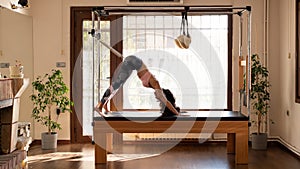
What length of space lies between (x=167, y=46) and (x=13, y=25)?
7.89ft

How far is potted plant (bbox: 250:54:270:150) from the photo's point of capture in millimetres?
7223

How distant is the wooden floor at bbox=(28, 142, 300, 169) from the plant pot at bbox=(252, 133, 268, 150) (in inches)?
4.5

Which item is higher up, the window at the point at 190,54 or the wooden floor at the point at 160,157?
the window at the point at 190,54

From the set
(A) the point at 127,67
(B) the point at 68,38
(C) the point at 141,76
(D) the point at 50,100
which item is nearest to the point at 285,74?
(C) the point at 141,76

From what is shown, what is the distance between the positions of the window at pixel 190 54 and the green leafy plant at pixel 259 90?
468mm

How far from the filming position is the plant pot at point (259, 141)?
23.7 feet

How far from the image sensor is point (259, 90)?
23.7 ft

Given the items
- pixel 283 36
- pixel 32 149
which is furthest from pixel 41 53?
pixel 283 36

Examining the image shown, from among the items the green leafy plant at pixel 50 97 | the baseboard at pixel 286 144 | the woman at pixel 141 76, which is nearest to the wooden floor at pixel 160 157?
the baseboard at pixel 286 144

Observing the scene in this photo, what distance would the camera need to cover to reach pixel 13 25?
6.55 metres

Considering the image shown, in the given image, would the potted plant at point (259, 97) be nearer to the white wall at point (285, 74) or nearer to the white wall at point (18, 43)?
the white wall at point (285, 74)

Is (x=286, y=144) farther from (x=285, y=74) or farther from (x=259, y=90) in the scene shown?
(x=285, y=74)

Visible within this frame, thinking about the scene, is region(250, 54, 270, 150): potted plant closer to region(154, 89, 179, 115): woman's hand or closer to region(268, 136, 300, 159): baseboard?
region(268, 136, 300, 159): baseboard

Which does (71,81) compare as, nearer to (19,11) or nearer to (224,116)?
(19,11)
